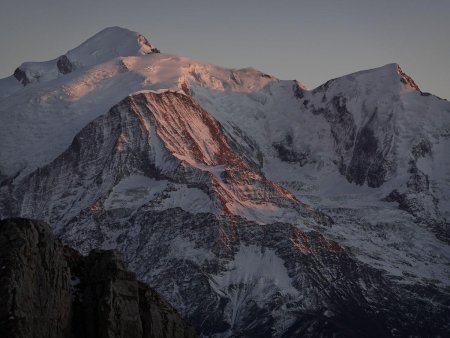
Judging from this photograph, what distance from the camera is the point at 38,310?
88000 mm

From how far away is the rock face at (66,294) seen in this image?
85.9 meters

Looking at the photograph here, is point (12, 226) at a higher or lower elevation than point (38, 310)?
higher

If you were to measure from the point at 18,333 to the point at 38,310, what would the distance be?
472cm

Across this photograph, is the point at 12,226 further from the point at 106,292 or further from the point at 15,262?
the point at 106,292

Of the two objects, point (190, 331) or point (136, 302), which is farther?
point (190, 331)

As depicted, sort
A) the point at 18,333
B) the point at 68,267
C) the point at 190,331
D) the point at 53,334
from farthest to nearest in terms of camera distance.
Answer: the point at 190,331, the point at 68,267, the point at 53,334, the point at 18,333

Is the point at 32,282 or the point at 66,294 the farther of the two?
the point at 66,294

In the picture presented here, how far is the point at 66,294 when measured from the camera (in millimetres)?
Result: 92375

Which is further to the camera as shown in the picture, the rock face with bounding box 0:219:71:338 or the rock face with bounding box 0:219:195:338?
the rock face with bounding box 0:219:195:338

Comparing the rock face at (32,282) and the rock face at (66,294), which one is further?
the rock face at (66,294)

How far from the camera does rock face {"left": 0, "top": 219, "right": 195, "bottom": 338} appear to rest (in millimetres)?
85938

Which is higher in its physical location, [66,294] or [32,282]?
[32,282]

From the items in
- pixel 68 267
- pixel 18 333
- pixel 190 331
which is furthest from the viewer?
pixel 190 331

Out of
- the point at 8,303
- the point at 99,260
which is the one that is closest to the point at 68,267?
the point at 99,260
